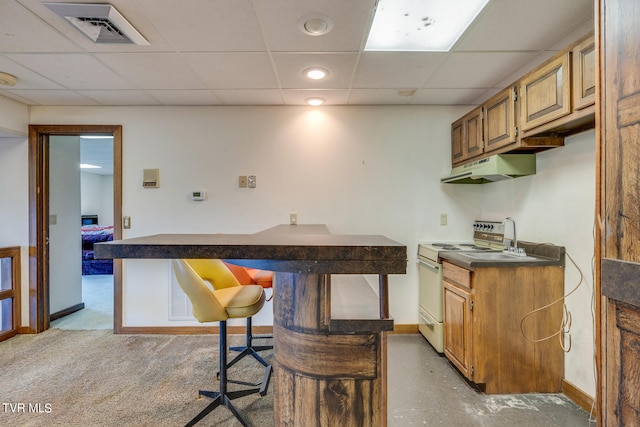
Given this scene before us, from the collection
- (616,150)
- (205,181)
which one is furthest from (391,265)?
(205,181)

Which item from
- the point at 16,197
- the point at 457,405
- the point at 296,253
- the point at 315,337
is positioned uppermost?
the point at 16,197

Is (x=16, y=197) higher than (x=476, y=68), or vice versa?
(x=476, y=68)

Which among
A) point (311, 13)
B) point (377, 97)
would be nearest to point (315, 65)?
point (311, 13)

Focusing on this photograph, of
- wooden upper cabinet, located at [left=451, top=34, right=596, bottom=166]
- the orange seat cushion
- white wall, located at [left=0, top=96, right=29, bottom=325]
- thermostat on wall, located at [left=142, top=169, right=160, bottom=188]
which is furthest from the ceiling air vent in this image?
wooden upper cabinet, located at [left=451, top=34, right=596, bottom=166]

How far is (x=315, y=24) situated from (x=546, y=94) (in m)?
1.48

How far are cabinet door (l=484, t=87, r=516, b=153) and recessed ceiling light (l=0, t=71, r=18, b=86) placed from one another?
3.88 m

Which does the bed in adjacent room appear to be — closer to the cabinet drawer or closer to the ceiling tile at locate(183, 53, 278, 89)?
the ceiling tile at locate(183, 53, 278, 89)

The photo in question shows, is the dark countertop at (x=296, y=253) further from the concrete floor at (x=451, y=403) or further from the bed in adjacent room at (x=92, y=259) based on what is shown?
the bed in adjacent room at (x=92, y=259)

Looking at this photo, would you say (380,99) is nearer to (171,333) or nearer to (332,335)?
(332,335)

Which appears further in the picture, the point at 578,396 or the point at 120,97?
the point at 120,97

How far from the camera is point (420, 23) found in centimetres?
181

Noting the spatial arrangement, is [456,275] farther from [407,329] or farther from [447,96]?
[447,96]

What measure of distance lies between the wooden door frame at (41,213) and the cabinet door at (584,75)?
12.3 feet

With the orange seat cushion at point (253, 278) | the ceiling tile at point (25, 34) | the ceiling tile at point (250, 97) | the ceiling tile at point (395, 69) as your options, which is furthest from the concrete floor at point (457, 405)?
the ceiling tile at point (25, 34)
